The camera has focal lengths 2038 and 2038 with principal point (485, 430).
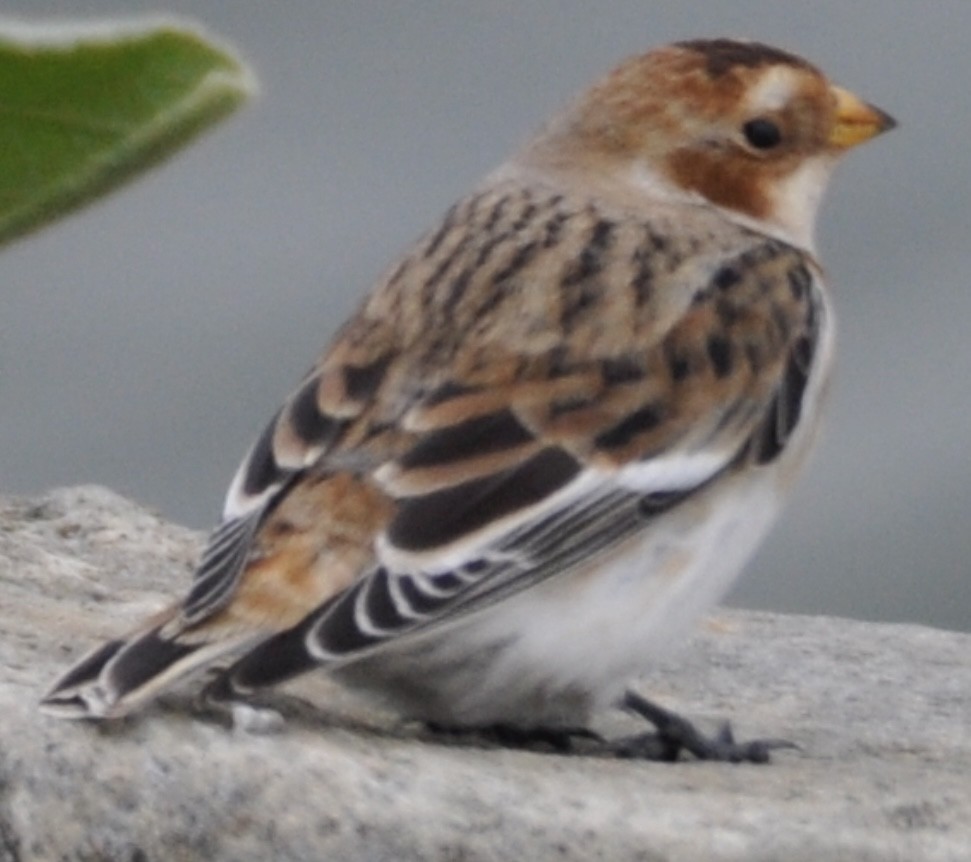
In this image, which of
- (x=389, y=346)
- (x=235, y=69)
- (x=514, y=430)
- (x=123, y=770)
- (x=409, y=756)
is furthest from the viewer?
(x=389, y=346)

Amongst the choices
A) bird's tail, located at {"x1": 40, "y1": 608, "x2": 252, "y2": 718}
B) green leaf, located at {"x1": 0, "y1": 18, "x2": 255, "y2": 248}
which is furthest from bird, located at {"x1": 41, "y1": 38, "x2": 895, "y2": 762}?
green leaf, located at {"x1": 0, "y1": 18, "x2": 255, "y2": 248}

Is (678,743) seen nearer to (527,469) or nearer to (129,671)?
(527,469)

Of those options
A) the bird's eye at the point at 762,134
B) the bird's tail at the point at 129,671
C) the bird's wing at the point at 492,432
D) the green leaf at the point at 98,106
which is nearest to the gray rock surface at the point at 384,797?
the bird's tail at the point at 129,671

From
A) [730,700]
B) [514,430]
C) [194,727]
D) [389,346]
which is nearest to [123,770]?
[194,727]

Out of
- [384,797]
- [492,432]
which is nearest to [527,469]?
[492,432]

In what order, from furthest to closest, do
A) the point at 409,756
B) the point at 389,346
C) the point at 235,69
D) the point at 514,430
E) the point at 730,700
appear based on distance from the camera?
1. the point at 730,700
2. the point at 389,346
3. the point at 514,430
4. the point at 409,756
5. the point at 235,69

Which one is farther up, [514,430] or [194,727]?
[514,430]

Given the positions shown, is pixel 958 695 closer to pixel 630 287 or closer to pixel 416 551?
pixel 630 287
